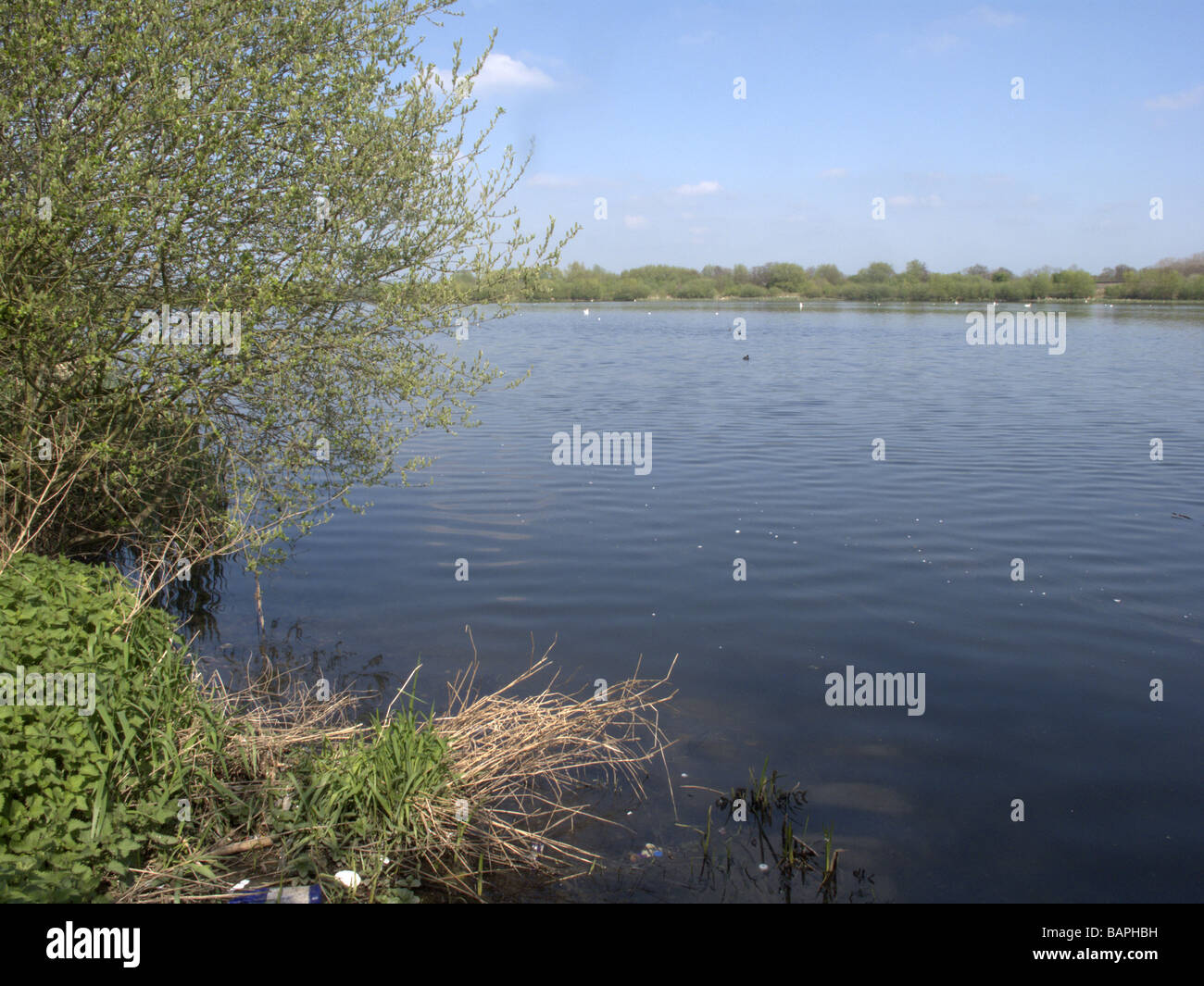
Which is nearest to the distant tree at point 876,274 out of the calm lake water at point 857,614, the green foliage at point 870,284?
the green foliage at point 870,284

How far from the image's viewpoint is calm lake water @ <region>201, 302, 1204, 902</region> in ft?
22.0

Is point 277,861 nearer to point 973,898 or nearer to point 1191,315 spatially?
point 973,898

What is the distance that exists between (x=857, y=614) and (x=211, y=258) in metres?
7.78

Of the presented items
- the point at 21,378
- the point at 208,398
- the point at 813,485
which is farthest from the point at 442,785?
the point at 813,485

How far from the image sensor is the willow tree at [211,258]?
739cm

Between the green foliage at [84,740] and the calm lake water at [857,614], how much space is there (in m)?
2.73

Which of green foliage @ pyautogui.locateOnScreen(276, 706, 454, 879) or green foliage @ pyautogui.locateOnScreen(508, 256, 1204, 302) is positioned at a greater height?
green foliage @ pyautogui.locateOnScreen(508, 256, 1204, 302)

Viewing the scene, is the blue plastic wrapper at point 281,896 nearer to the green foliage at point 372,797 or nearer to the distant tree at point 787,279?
the green foliage at point 372,797

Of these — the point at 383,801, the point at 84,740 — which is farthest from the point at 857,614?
the point at 84,740

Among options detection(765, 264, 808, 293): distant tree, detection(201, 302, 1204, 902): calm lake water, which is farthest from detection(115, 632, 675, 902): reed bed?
detection(765, 264, 808, 293): distant tree

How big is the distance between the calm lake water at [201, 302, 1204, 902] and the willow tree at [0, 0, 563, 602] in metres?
2.45

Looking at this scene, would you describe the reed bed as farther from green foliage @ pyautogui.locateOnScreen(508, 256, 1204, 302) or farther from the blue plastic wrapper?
green foliage @ pyautogui.locateOnScreen(508, 256, 1204, 302)
